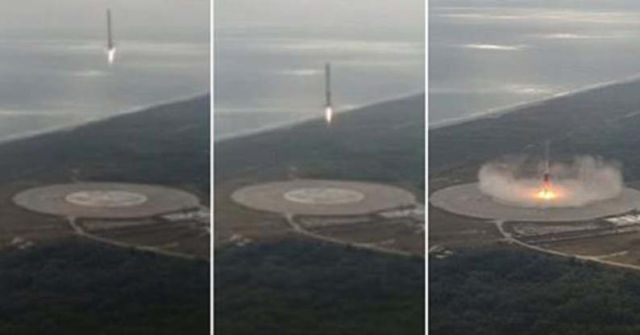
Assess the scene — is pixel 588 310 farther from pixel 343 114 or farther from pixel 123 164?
pixel 123 164

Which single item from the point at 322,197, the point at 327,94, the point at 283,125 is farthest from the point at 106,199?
the point at 327,94

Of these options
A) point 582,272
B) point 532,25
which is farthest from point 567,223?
point 532,25

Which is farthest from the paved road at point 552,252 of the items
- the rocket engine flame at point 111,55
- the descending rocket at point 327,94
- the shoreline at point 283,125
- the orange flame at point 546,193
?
the rocket engine flame at point 111,55

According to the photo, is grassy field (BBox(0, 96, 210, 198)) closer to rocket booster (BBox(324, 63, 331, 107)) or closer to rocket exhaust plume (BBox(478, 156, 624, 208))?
rocket booster (BBox(324, 63, 331, 107))

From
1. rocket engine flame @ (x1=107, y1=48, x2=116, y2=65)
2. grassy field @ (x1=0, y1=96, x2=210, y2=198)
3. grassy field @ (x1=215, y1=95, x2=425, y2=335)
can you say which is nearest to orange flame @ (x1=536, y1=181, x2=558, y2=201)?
grassy field @ (x1=215, y1=95, x2=425, y2=335)

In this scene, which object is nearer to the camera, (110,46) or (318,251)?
(110,46)

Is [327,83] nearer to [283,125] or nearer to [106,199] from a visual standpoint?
[283,125]

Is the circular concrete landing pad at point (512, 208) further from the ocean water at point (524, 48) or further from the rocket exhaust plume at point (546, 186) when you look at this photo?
the ocean water at point (524, 48)
